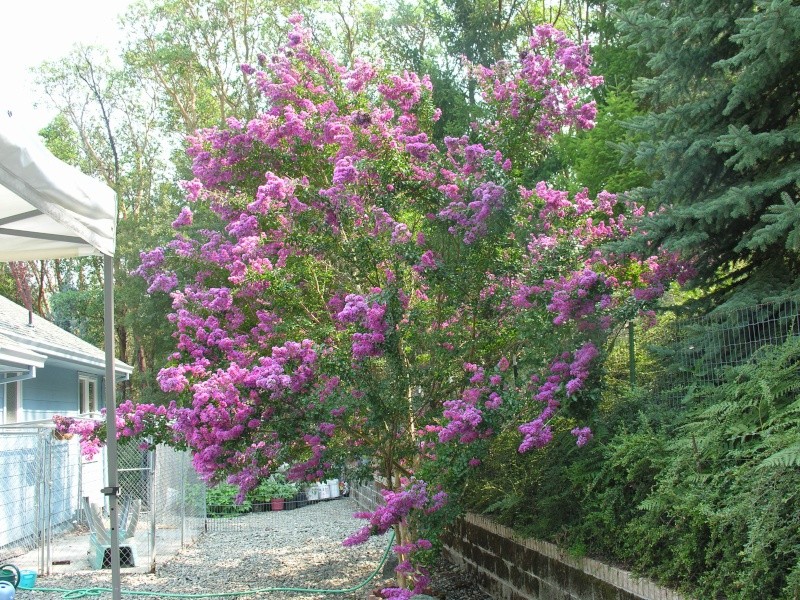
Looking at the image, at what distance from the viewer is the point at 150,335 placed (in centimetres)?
2480

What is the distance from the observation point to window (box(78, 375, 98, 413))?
18.4 metres

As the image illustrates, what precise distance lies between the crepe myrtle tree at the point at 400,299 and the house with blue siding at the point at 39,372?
3.43 meters

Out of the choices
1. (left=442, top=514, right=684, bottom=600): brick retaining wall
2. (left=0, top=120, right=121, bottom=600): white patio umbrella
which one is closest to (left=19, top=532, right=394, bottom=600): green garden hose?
(left=442, top=514, right=684, bottom=600): brick retaining wall

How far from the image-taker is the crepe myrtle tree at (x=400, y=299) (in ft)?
23.0

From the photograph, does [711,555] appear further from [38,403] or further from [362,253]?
[38,403]

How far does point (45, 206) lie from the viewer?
151 inches

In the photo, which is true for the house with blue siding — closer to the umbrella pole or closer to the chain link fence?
the chain link fence

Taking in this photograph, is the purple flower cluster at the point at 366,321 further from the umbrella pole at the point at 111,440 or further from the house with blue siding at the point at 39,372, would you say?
the house with blue siding at the point at 39,372

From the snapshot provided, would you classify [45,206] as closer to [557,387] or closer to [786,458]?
[786,458]

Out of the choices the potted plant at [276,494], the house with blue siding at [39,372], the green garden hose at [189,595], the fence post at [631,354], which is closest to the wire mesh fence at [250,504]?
the potted plant at [276,494]

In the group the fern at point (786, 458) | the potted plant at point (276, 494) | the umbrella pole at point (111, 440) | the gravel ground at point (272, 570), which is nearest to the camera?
the fern at point (786, 458)

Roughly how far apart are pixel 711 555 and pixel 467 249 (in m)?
3.83

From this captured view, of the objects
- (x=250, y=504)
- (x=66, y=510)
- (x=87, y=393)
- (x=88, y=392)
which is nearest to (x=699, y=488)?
(x=66, y=510)

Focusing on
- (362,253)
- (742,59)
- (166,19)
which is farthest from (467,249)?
(166,19)
